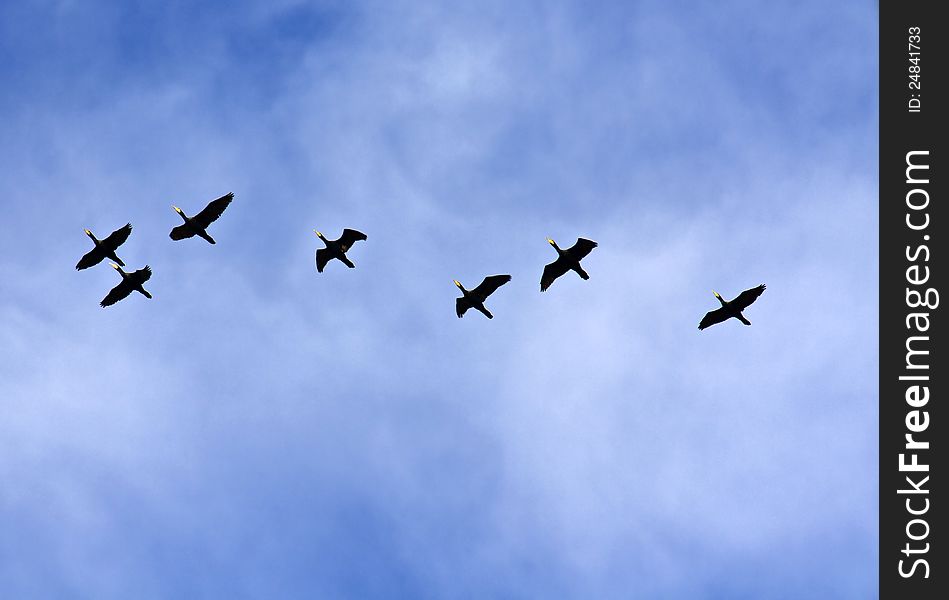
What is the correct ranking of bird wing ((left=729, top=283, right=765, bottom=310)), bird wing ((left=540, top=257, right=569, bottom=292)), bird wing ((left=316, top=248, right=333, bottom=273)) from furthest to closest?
bird wing ((left=316, top=248, right=333, bottom=273)), bird wing ((left=540, top=257, right=569, bottom=292)), bird wing ((left=729, top=283, right=765, bottom=310))

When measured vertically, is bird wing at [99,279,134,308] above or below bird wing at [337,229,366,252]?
below

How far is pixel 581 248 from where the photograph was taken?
5959 cm

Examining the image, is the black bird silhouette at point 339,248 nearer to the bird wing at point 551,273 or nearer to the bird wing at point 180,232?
the bird wing at point 180,232

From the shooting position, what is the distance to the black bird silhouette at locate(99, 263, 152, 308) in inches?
2457

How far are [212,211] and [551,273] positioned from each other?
59.7ft

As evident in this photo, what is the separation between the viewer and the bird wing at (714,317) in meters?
60.4

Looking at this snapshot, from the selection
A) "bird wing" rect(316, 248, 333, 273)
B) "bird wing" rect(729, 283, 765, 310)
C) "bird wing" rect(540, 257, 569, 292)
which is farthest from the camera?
"bird wing" rect(316, 248, 333, 273)

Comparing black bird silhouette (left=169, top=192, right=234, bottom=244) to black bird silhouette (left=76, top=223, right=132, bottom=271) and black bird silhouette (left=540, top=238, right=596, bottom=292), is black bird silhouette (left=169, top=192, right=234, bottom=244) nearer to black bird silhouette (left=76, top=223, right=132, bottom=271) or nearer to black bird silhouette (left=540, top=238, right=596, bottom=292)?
black bird silhouette (left=76, top=223, right=132, bottom=271)

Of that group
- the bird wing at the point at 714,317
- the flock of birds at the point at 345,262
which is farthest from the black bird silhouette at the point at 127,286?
the bird wing at the point at 714,317

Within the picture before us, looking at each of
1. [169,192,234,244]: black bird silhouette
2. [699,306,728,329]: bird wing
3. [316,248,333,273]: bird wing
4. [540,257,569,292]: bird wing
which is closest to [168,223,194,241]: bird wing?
[169,192,234,244]: black bird silhouette

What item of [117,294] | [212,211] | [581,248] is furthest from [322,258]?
[581,248]

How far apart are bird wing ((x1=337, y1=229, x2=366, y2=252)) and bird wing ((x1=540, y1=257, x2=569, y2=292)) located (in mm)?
9943
